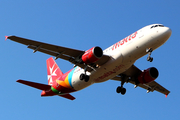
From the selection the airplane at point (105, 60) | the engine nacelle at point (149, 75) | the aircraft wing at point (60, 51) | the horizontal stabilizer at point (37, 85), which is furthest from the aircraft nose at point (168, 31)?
the horizontal stabilizer at point (37, 85)

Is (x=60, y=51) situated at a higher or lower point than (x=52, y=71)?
lower

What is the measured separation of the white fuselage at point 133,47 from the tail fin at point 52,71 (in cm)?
1015

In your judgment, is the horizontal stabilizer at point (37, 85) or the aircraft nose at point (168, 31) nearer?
the aircraft nose at point (168, 31)

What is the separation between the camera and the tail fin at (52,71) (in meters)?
43.9

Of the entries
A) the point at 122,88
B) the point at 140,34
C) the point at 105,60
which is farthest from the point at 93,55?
the point at 122,88

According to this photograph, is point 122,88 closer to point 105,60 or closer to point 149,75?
point 149,75

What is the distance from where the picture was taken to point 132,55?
1307 inches

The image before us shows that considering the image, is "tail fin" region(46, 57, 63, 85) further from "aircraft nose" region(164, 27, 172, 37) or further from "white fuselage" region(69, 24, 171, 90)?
"aircraft nose" region(164, 27, 172, 37)

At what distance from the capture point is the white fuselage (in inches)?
1284

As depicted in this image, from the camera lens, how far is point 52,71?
149ft

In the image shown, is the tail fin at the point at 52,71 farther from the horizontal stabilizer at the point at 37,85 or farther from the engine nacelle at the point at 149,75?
the engine nacelle at the point at 149,75

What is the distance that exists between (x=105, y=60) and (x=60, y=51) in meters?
5.62

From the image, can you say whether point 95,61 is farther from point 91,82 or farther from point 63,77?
point 63,77

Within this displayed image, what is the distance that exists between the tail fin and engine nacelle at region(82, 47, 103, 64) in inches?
409
